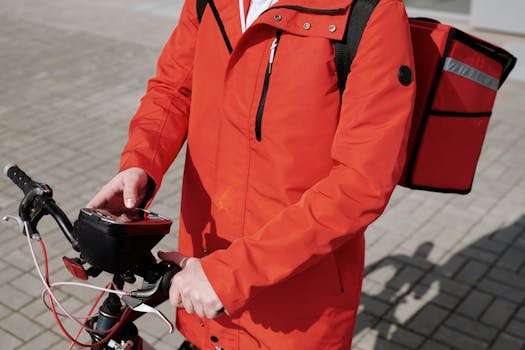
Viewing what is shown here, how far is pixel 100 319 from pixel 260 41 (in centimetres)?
95

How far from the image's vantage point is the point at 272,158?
207 cm

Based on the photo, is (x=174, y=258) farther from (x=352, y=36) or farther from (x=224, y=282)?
(x=352, y=36)

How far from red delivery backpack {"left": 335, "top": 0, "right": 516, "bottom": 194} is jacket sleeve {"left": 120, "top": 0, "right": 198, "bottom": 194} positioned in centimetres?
67

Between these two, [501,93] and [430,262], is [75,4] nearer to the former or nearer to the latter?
[501,93]

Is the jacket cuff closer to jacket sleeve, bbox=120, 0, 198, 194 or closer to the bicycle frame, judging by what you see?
the bicycle frame

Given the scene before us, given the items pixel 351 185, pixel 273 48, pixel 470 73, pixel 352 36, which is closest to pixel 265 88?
pixel 273 48

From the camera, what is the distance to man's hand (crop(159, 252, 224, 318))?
1812 millimetres

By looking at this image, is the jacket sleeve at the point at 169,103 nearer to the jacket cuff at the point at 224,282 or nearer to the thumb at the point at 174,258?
the thumb at the point at 174,258

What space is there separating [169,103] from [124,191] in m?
0.41

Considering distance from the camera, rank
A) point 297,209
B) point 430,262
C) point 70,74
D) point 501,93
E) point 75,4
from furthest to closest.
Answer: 1. point 75,4
2. point 70,74
3. point 501,93
4. point 430,262
5. point 297,209

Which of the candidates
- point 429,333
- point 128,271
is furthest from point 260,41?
point 429,333

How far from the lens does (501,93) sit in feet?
25.0

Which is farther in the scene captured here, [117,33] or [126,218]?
[117,33]

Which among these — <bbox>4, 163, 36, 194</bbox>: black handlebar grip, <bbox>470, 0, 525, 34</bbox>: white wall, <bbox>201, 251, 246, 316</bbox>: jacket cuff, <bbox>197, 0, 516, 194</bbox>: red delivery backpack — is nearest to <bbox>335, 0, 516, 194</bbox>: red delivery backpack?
<bbox>197, 0, 516, 194</bbox>: red delivery backpack
